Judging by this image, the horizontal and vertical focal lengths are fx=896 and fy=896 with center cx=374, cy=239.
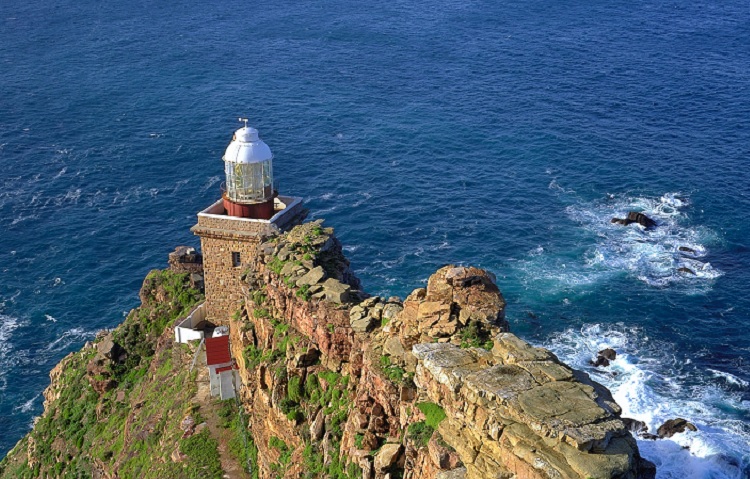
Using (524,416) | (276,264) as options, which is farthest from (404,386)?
(276,264)

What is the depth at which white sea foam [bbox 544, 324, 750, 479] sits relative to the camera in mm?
62750

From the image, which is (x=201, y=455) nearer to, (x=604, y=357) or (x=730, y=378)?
(x=604, y=357)

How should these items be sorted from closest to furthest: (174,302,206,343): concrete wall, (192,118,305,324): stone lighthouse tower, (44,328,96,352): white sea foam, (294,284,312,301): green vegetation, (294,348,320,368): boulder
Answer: (294,348,320,368): boulder < (294,284,312,301): green vegetation < (192,118,305,324): stone lighthouse tower < (174,302,206,343): concrete wall < (44,328,96,352): white sea foam

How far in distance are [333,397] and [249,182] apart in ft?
73.7

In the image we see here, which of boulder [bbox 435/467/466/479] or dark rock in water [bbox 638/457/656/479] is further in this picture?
boulder [bbox 435/467/466/479]

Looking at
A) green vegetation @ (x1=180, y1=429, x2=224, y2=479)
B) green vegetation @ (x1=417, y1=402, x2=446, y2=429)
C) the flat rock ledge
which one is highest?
the flat rock ledge

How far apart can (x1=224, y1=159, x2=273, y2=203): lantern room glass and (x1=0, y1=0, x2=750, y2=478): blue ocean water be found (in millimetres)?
33471

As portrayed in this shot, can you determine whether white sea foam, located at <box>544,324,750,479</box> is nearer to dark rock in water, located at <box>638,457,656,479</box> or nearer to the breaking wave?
the breaking wave

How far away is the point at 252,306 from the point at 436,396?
60.2 feet

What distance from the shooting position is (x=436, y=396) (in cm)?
2680

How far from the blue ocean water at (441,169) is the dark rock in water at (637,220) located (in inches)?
41.8

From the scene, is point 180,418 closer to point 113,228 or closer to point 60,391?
point 60,391

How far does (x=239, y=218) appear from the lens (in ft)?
177

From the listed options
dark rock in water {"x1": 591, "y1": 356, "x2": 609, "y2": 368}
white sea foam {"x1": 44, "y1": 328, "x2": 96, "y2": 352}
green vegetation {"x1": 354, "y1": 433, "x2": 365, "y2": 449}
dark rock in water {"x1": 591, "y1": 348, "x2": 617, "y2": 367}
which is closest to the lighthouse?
green vegetation {"x1": 354, "y1": 433, "x2": 365, "y2": 449}
